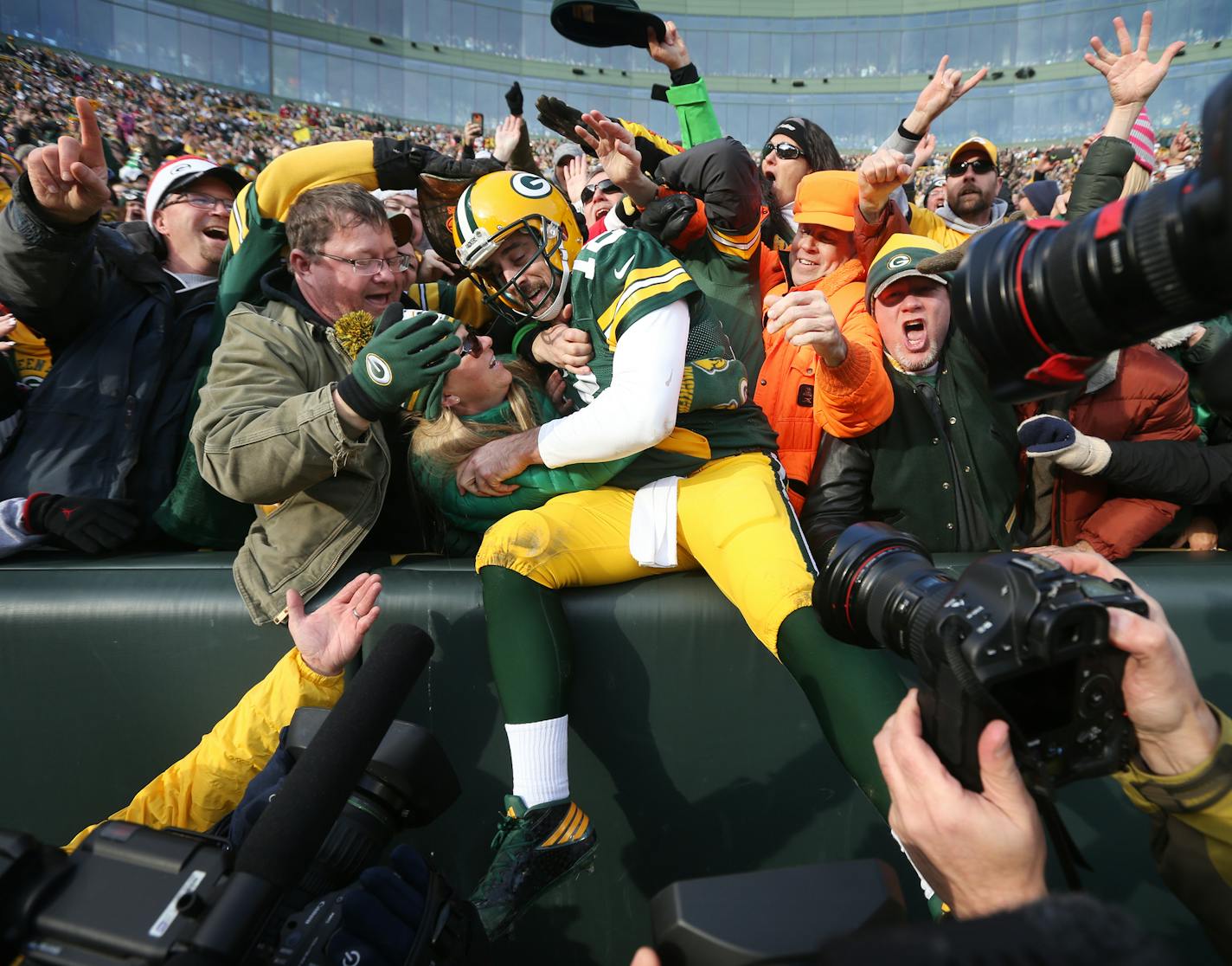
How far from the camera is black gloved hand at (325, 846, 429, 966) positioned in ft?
3.25

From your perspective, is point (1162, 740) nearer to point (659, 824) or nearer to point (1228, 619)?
point (1228, 619)

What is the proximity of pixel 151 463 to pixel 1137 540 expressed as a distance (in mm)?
3177

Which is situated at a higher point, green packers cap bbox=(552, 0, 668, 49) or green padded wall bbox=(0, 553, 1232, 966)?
green packers cap bbox=(552, 0, 668, 49)

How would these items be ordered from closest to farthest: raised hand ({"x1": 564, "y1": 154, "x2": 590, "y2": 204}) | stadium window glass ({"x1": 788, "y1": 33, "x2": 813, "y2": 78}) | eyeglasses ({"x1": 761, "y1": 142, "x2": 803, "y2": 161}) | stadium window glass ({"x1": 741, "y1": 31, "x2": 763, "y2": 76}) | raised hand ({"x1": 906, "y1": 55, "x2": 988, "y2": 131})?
1. raised hand ({"x1": 906, "y1": 55, "x2": 988, "y2": 131})
2. eyeglasses ({"x1": 761, "y1": 142, "x2": 803, "y2": 161})
3. raised hand ({"x1": 564, "y1": 154, "x2": 590, "y2": 204})
4. stadium window glass ({"x1": 741, "y1": 31, "x2": 763, "y2": 76})
5. stadium window glass ({"x1": 788, "y1": 33, "x2": 813, "y2": 78})

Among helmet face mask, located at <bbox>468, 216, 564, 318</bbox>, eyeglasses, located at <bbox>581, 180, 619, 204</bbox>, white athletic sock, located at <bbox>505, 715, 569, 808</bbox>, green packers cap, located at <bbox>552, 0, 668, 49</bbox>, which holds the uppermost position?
green packers cap, located at <bbox>552, 0, 668, 49</bbox>

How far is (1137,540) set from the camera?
2.59 m

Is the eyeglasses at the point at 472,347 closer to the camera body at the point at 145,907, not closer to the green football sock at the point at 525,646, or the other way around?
the green football sock at the point at 525,646

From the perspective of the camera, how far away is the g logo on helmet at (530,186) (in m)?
2.75

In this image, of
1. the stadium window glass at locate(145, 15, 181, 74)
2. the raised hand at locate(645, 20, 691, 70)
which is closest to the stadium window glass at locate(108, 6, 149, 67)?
the stadium window glass at locate(145, 15, 181, 74)

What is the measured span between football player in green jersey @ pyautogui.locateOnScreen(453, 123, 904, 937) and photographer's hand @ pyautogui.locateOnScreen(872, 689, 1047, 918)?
2.24 ft

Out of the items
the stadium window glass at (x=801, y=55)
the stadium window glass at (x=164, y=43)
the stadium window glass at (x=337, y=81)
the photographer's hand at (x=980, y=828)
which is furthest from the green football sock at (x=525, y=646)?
the stadium window glass at (x=801, y=55)

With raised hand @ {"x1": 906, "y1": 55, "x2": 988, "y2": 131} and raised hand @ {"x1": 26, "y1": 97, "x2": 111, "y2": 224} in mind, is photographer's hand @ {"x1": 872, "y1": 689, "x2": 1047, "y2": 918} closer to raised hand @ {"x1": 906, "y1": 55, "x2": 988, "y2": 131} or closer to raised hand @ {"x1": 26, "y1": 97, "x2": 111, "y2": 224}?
raised hand @ {"x1": 26, "y1": 97, "x2": 111, "y2": 224}

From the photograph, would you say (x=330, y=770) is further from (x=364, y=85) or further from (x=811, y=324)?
(x=364, y=85)

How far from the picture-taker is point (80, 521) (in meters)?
2.61
